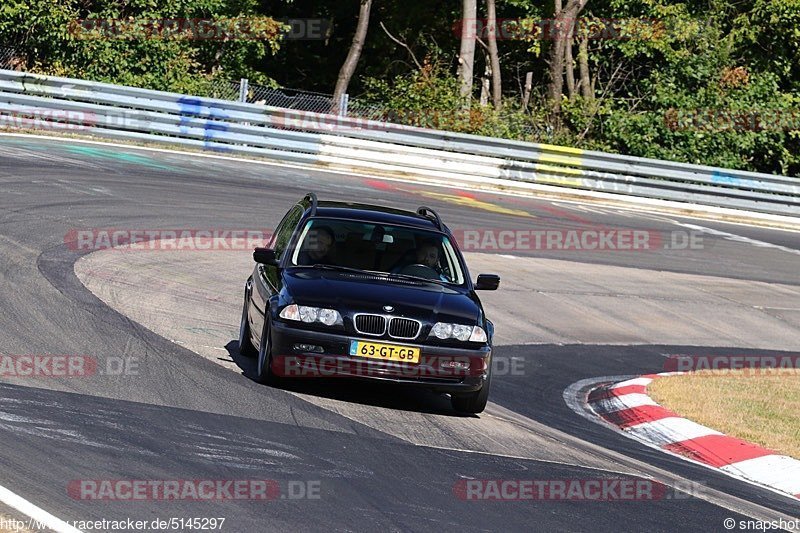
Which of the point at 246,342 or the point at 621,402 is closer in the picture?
the point at 246,342

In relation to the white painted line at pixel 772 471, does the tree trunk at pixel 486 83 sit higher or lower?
higher

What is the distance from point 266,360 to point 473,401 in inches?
62.0

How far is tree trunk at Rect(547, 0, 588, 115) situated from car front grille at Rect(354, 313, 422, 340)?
24501mm

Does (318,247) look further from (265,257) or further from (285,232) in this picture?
(285,232)

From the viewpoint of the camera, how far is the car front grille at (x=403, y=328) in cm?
908

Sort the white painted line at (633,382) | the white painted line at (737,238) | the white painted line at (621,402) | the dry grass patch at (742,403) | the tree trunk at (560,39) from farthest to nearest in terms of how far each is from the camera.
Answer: the tree trunk at (560,39) → the white painted line at (737,238) → the white painted line at (633,382) → the white painted line at (621,402) → the dry grass patch at (742,403)

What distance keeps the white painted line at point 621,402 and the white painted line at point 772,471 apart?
1865mm

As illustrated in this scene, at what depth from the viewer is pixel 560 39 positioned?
33.4m

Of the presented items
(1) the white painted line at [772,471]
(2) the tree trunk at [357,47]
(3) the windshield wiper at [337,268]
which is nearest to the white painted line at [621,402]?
(1) the white painted line at [772,471]

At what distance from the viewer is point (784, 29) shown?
35219 millimetres

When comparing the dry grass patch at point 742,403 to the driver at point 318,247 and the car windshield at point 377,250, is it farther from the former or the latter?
the driver at point 318,247

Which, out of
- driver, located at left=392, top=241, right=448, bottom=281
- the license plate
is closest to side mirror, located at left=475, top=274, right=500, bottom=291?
driver, located at left=392, top=241, right=448, bottom=281

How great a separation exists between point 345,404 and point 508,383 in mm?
2926

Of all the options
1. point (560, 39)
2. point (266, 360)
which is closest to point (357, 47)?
point (560, 39)
